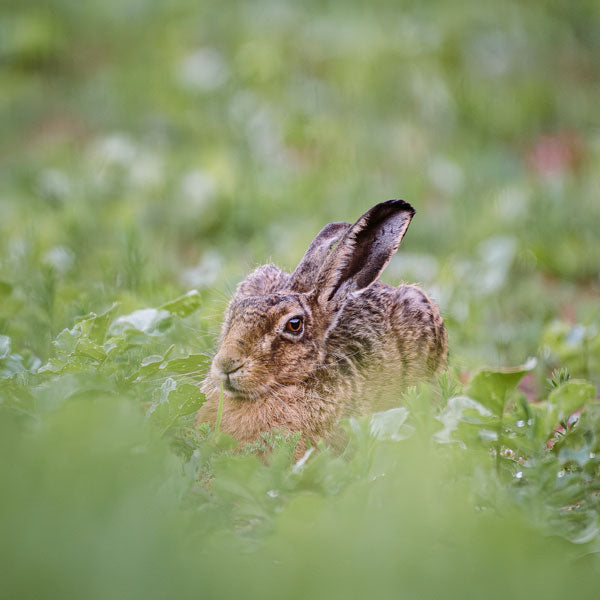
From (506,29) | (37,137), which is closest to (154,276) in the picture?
(37,137)

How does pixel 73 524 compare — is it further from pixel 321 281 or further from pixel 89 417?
pixel 321 281

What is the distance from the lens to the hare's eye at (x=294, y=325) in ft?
11.7

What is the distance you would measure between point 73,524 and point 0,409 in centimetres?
101

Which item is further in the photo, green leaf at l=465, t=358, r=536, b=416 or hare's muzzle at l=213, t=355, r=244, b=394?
hare's muzzle at l=213, t=355, r=244, b=394

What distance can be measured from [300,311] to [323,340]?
16 cm

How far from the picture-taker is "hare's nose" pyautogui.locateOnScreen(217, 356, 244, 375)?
3.39 meters

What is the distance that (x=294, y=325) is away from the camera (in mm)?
3588

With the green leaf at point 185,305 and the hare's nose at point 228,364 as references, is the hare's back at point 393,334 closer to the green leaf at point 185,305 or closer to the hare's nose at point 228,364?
the hare's nose at point 228,364

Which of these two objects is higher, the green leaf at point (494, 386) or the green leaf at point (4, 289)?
the green leaf at point (4, 289)

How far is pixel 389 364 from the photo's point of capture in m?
3.77

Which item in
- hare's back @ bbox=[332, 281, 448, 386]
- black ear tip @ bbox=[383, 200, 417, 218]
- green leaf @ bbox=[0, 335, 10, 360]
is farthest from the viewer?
hare's back @ bbox=[332, 281, 448, 386]

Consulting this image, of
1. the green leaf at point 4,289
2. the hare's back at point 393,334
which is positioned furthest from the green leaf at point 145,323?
the green leaf at point 4,289

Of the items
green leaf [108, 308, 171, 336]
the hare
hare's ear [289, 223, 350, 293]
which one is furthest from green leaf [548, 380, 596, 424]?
green leaf [108, 308, 171, 336]

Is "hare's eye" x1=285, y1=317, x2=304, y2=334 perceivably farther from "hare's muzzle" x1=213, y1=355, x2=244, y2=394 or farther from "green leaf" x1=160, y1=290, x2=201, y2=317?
"green leaf" x1=160, y1=290, x2=201, y2=317
